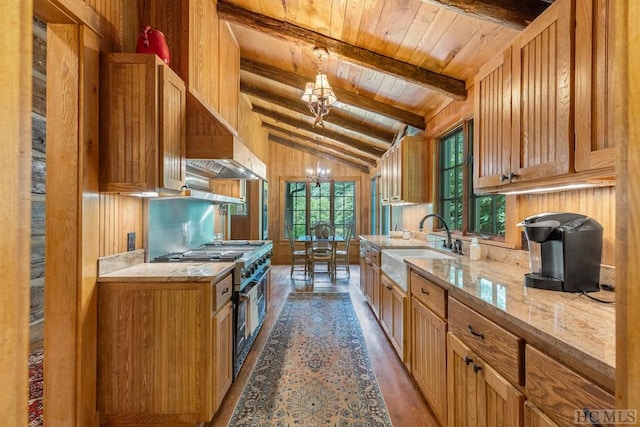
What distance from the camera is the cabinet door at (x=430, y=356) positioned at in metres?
1.59

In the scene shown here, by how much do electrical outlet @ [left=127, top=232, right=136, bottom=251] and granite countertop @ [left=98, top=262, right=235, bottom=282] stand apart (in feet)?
0.40

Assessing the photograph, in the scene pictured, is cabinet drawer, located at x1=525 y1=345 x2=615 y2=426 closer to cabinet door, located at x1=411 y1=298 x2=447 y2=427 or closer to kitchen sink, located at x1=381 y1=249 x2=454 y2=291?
cabinet door, located at x1=411 y1=298 x2=447 y2=427

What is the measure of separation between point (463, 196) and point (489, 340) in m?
1.89

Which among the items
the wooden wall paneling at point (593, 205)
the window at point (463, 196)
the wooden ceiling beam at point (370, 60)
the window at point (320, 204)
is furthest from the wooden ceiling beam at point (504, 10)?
the window at point (320, 204)

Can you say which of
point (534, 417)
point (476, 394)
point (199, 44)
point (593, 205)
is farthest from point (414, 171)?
point (534, 417)

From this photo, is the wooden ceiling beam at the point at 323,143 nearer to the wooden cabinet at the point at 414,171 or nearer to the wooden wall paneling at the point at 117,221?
the wooden cabinet at the point at 414,171

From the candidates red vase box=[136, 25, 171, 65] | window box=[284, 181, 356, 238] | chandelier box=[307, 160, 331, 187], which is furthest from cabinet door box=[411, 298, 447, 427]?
window box=[284, 181, 356, 238]

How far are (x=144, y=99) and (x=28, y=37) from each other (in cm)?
139

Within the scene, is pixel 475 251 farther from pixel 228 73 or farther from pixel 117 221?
pixel 228 73

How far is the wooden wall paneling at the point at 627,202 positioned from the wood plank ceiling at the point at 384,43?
5.24 feet

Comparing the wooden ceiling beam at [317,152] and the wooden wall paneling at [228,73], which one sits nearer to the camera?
the wooden wall paneling at [228,73]

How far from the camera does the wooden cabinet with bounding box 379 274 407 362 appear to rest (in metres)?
2.29

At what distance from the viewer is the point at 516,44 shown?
152 centimetres

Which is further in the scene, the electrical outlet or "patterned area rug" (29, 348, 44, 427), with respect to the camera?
the electrical outlet
